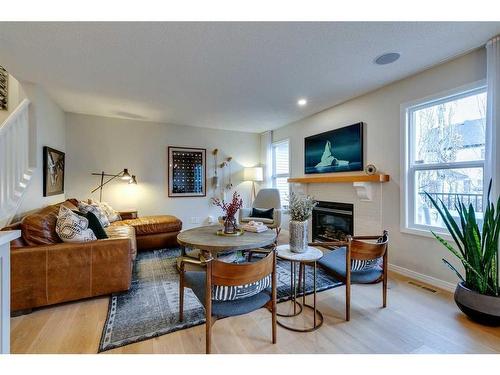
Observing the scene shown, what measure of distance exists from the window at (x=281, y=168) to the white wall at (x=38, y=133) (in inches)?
158

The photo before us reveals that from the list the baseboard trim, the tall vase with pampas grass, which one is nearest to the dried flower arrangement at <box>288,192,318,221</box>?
the tall vase with pampas grass

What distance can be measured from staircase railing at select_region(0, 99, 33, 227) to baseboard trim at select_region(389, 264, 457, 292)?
4532 millimetres

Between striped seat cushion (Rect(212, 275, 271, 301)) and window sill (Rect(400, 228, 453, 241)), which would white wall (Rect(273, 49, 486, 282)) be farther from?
striped seat cushion (Rect(212, 275, 271, 301))

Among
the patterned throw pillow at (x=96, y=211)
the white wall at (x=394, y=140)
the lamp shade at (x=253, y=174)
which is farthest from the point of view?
the lamp shade at (x=253, y=174)

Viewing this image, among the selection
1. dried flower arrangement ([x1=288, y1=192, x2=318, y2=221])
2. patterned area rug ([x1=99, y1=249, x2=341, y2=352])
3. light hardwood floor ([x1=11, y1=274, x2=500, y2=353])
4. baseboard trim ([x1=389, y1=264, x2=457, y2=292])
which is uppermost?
dried flower arrangement ([x1=288, y1=192, x2=318, y2=221])

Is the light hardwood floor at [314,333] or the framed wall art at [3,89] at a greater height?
the framed wall art at [3,89]

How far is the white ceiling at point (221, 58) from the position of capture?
1.90m

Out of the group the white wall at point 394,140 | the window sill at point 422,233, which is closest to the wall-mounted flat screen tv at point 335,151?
the white wall at point 394,140

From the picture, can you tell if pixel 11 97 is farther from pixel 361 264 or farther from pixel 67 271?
pixel 361 264

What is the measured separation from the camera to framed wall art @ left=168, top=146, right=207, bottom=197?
4.93 metres

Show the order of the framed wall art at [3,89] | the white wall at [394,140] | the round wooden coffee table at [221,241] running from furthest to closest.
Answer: the framed wall art at [3,89], the white wall at [394,140], the round wooden coffee table at [221,241]

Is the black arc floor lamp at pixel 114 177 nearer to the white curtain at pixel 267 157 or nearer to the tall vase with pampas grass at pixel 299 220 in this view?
the white curtain at pixel 267 157
